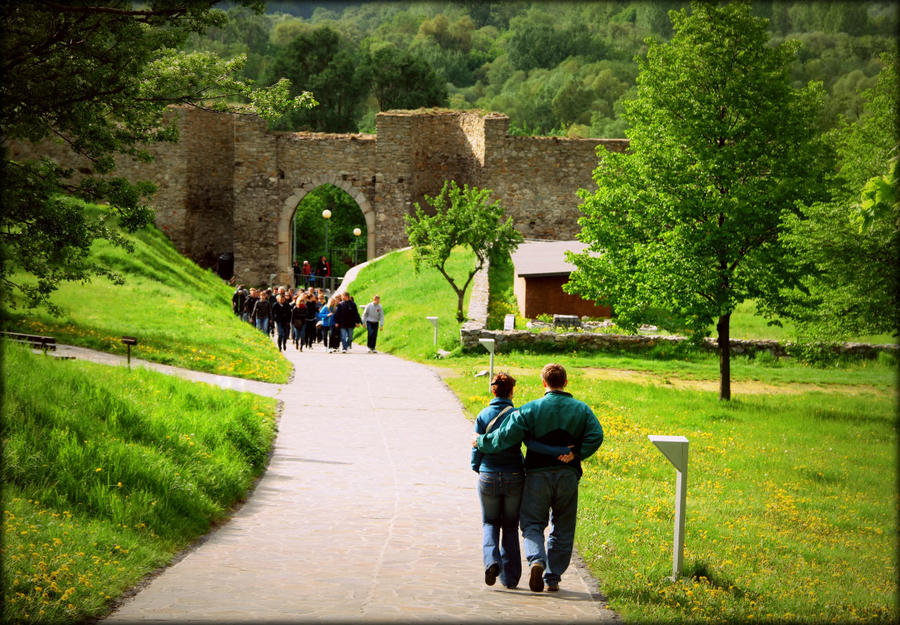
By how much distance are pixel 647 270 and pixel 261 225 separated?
79.7ft

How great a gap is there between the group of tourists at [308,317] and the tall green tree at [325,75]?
104 ft

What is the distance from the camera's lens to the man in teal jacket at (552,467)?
6.38m

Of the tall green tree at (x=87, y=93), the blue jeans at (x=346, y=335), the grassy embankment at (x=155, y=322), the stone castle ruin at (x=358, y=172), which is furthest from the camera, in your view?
the stone castle ruin at (x=358, y=172)

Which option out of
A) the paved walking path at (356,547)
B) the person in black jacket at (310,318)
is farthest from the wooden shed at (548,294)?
the paved walking path at (356,547)

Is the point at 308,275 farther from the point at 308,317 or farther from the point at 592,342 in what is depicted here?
the point at 592,342

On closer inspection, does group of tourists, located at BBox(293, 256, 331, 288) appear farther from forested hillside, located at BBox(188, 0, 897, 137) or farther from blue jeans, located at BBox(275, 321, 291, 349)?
blue jeans, located at BBox(275, 321, 291, 349)

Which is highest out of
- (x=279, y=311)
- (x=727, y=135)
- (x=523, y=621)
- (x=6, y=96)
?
(x=727, y=135)

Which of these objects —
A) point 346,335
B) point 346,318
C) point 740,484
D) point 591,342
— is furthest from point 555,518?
point 591,342

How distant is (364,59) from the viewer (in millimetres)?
58000

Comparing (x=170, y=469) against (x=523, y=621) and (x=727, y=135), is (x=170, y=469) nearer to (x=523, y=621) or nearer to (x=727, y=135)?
(x=523, y=621)

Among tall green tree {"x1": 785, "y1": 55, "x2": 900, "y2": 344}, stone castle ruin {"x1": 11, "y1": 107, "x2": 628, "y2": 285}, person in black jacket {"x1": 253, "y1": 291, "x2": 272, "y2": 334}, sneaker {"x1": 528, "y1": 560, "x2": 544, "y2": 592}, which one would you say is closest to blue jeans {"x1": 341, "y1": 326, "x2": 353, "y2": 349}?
person in black jacket {"x1": 253, "y1": 291, "x2": 272, "y2": 334}

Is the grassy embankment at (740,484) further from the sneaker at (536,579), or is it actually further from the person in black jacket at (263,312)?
the person in black jacket at (263,312)

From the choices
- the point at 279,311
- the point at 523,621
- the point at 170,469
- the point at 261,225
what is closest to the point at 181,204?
the point at 261,225

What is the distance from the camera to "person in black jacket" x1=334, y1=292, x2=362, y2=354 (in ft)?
71.9
